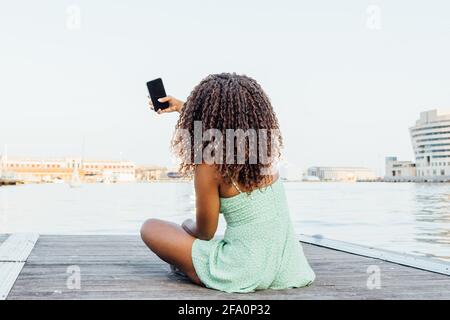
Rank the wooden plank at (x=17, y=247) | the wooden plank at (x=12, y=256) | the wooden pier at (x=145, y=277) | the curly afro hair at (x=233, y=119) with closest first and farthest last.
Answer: the curly afro hair at (x=233, y=119), the wooden pier at (x=145, y=277), the wooden plank at (x=12, y=256), the wooden plank at (x=17, y=247)

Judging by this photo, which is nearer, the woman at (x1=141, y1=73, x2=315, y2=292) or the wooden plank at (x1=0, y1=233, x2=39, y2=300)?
the woman at (x1=141, y1=73, x2=315, y2=292)

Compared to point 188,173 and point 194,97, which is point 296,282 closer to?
point 188,173

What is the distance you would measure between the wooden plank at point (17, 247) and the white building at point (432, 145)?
115m

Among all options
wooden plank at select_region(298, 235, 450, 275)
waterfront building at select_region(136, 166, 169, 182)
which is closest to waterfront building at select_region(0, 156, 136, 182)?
waterfront building at select_region(136, 166, 169, 182)

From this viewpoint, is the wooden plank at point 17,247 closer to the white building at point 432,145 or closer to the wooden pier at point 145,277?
the wooden pier at point 145,277

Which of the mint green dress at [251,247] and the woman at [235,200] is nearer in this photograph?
the woman at [235,200]

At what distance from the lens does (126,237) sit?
559cm

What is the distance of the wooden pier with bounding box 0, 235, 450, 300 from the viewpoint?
2.94 metres

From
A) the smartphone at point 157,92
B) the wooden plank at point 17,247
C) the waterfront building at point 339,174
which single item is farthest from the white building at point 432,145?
the smartphone at point 157,92

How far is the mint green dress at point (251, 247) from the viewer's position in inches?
118

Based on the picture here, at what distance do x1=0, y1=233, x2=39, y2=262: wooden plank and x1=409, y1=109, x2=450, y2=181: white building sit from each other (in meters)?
115

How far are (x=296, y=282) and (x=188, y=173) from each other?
2.65 ft

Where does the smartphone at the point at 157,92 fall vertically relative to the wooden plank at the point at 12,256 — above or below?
above

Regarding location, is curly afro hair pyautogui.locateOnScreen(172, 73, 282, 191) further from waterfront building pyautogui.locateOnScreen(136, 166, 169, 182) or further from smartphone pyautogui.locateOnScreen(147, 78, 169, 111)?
waterfront building pyautogui.locateOnScreen(136, 166, 169, 182)
